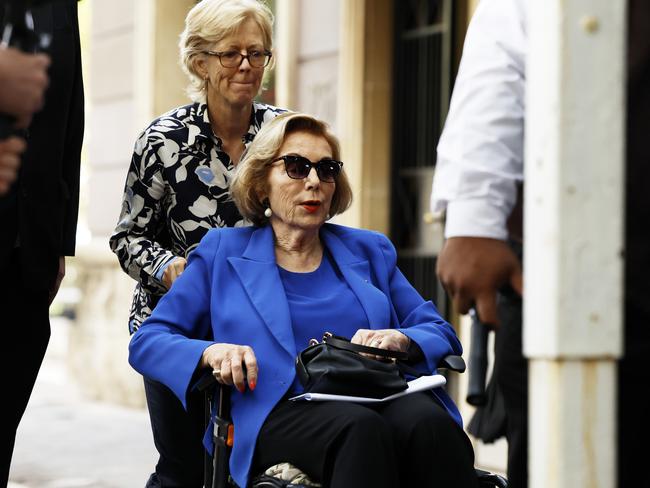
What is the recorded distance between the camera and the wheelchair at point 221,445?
12.2 ft

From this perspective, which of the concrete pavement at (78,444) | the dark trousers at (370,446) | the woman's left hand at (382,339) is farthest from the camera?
the concrete pavement at (78,444)

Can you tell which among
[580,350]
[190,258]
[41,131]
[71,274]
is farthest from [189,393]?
[71,274]

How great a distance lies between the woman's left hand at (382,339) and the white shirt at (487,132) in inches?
47.6

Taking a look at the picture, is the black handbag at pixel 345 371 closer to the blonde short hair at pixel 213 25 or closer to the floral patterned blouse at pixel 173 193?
the floral patterned blouse at pixel 173 193

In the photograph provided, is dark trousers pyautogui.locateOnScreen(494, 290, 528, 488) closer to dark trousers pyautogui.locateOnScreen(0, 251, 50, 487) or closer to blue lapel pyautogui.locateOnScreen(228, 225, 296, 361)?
blue lapel pyautogui.locateOnScreen(228, 225, 296, 361)

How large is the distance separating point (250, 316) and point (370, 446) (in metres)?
0.62

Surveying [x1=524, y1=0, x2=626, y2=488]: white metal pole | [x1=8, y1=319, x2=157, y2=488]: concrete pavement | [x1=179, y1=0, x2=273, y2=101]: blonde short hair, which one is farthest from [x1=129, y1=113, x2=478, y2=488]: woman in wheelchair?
[x1=8, y1=319, x2=157, y2=488]: concrete pavement

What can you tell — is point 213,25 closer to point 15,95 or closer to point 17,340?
point 17,340

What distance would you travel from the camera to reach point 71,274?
1894 centimetres

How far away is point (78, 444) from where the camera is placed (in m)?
8.55

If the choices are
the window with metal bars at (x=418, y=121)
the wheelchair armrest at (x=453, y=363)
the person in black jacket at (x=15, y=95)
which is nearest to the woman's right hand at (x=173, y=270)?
the wheelchair armrest at (x=453, y=363)

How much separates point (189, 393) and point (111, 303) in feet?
24.4

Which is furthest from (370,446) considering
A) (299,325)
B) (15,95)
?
(15,95)

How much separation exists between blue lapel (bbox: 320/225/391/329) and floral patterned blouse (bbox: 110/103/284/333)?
373 millimetres
